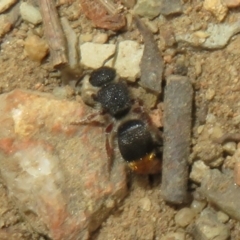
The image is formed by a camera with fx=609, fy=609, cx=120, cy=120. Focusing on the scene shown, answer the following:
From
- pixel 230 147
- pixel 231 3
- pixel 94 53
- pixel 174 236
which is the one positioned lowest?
pixel 174 236

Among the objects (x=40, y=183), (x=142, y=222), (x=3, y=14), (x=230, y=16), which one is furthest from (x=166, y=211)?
(x=3, y=14)

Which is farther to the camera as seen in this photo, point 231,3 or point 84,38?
point 84,38

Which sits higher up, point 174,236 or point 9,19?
point 9,19

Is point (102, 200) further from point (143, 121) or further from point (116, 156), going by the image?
point (143, 121)

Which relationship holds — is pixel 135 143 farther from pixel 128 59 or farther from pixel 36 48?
pixel 36 48

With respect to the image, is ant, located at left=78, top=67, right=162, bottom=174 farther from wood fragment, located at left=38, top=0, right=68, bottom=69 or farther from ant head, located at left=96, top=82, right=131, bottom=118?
wood fragment, located at left=38, top=0, right=68, bottom=69

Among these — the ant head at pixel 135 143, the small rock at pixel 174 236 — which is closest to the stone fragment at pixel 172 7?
the ant head at pixel 135 143

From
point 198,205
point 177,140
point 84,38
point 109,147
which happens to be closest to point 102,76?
point 84,38
